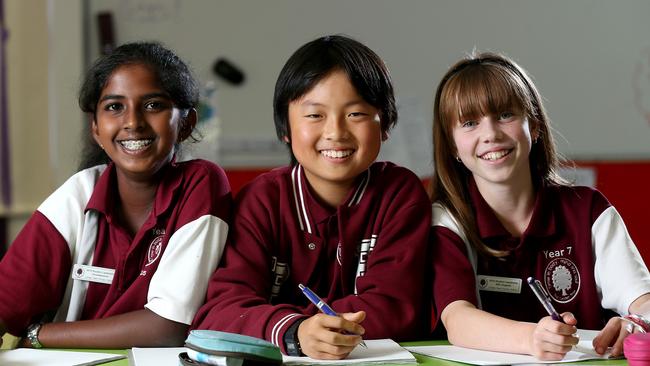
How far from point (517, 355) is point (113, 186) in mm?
816

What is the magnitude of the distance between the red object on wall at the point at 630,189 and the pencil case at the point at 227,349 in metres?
2.46

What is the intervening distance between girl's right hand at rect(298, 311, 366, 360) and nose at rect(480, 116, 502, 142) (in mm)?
549

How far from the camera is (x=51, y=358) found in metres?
1.26

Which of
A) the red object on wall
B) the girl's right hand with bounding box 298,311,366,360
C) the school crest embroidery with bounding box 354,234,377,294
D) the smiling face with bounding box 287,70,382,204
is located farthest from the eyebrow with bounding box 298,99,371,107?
the red object on wall

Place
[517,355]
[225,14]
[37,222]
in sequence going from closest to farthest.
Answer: [517,355]
[37,222]
[225,14]

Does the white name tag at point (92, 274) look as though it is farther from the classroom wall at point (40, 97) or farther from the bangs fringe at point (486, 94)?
the classroom wall at point (40, 97)

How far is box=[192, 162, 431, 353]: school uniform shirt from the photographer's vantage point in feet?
4.75

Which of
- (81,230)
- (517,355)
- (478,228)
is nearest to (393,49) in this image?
(478,228)

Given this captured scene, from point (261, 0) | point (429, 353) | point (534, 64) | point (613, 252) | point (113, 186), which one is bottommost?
point (429, 353)

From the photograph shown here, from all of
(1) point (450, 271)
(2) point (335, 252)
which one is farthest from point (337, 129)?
A: (1) point (450, 271)

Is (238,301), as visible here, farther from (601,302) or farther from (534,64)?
(534,64)

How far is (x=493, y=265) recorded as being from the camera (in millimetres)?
1601

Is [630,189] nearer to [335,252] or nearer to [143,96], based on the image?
[335,252]

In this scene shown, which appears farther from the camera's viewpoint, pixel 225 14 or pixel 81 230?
pixel 225 14
